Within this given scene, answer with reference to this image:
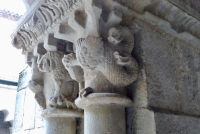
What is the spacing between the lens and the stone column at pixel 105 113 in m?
0.90

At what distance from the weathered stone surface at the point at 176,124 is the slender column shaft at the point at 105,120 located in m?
0.15

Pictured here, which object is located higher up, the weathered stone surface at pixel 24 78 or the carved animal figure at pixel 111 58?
the weathered stone surface at pixel 24 78

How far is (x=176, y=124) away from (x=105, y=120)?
33cm

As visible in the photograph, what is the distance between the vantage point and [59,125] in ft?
3.95

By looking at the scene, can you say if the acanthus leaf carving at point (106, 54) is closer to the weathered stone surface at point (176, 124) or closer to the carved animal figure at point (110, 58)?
the carved animal figure at point (110, 58)

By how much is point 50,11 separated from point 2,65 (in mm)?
3811

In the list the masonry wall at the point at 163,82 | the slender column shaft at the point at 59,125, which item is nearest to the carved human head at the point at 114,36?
the masonry wall at the point at 163,82

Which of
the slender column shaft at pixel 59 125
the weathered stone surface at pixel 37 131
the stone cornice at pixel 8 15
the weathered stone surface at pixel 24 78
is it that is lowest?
the weathered stone surface at pixel 37 131

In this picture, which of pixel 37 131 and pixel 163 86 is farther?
pixel 37 131

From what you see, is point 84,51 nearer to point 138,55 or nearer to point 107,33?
point 107,33

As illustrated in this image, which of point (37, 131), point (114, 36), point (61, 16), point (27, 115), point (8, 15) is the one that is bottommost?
point (37, 131)

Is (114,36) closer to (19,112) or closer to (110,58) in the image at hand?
(110,58)

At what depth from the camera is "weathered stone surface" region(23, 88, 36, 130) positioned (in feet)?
5.73

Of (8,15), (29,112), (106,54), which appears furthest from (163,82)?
(8,15)
